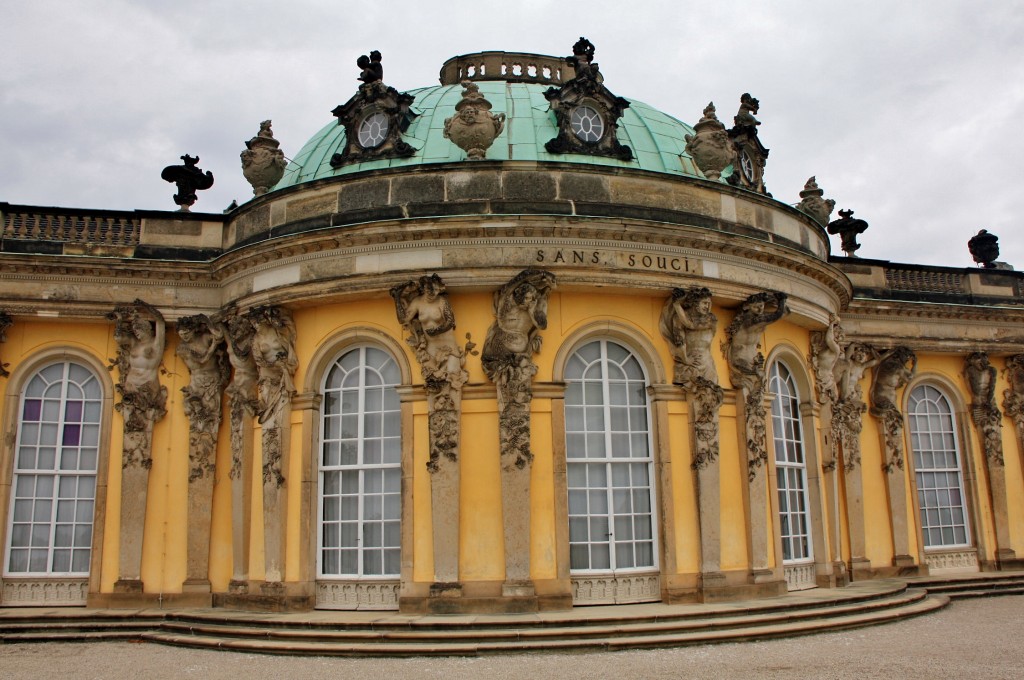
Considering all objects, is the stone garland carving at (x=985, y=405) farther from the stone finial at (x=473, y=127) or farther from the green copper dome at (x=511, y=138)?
the stone finial at (x=473, y=127)

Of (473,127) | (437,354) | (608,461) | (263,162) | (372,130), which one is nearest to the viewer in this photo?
(437,354)

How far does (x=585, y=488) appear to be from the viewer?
14.8 m

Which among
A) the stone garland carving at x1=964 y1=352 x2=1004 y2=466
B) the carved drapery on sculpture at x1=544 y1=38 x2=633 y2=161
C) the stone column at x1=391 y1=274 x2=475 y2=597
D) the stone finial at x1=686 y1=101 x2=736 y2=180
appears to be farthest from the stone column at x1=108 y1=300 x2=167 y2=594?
the stone garland carving at x1=964 y1=352 x2=1004 y2=466

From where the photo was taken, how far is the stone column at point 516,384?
14.1 meters

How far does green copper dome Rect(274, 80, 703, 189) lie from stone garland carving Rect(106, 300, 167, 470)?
4.09m

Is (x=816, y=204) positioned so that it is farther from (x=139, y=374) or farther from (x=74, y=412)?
(x=74, y=412)

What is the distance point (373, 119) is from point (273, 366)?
16.6ft

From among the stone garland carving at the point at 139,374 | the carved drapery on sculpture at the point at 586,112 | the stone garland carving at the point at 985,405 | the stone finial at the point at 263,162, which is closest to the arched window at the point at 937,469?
the stone garland carving at the point at 985,405

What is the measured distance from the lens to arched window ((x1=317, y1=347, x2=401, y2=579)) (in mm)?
14992

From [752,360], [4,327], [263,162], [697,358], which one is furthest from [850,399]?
[4,327]

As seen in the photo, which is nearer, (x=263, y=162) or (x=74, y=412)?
(x=74, y=412)

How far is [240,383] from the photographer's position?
16.3m

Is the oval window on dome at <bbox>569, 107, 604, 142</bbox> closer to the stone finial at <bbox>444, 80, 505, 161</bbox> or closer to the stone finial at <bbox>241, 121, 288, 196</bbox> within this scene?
the stone finial at <bbox>444, 80, 505, 161</bbox>

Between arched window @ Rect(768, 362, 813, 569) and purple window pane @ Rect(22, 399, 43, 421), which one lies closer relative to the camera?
arched window @ Rect(768, 362, 813, 569)
